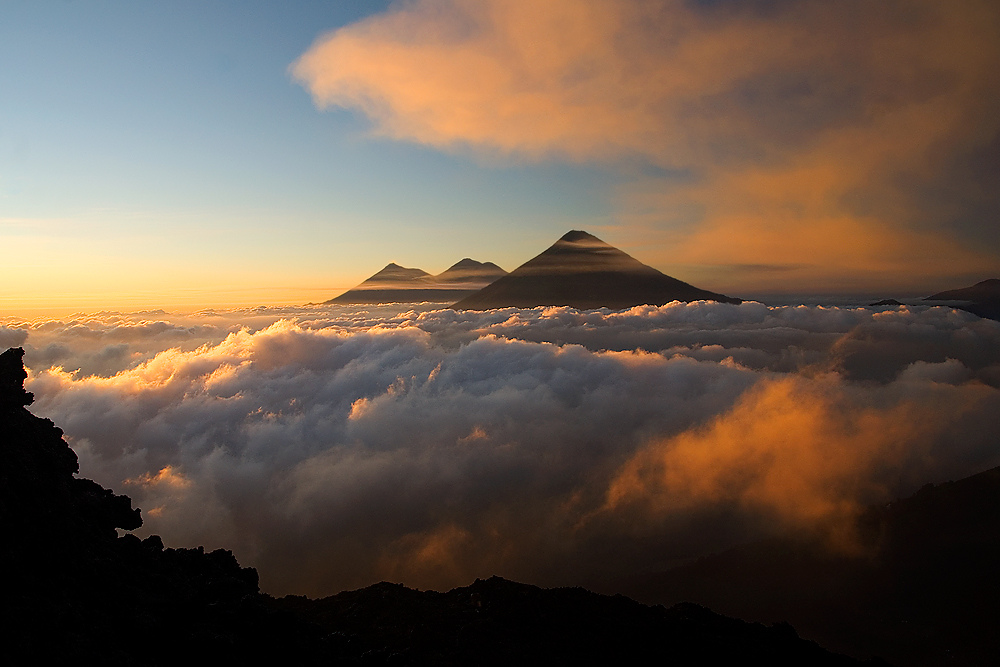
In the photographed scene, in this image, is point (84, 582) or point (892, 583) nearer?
point (84, 582)

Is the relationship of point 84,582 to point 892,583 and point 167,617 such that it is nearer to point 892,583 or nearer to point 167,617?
point 167,617

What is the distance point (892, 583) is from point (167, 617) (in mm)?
182472

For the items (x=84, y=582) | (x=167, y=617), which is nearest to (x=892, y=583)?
(x=167, y=617)

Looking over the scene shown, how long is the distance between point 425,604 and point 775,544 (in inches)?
7017

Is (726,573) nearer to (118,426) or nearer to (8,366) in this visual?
(8,366)

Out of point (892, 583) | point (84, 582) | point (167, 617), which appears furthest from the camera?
point (892, 583)

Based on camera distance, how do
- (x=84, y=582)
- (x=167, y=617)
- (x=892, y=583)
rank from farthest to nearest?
(x=892, y=583) < (x=167, y=617) < (x=84, y=582)

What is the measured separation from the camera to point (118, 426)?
160 metres

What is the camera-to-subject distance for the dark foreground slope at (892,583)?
113938 mm

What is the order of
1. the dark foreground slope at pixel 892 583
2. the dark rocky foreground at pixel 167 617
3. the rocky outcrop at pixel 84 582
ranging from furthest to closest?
the dark foreground slope at pixel 892 583, the dark rocky foreground at pixel 167 617, the rocky outcrop at pixel 84 582

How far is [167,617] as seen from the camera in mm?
18750

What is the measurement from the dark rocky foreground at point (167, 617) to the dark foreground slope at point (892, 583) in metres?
103

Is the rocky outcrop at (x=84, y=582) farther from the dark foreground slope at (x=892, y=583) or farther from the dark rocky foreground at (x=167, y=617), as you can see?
the dark foreground slope at (x=892, y=583)

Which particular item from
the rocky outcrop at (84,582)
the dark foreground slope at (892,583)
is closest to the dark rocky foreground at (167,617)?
the rocky outcrop at (84,582)
